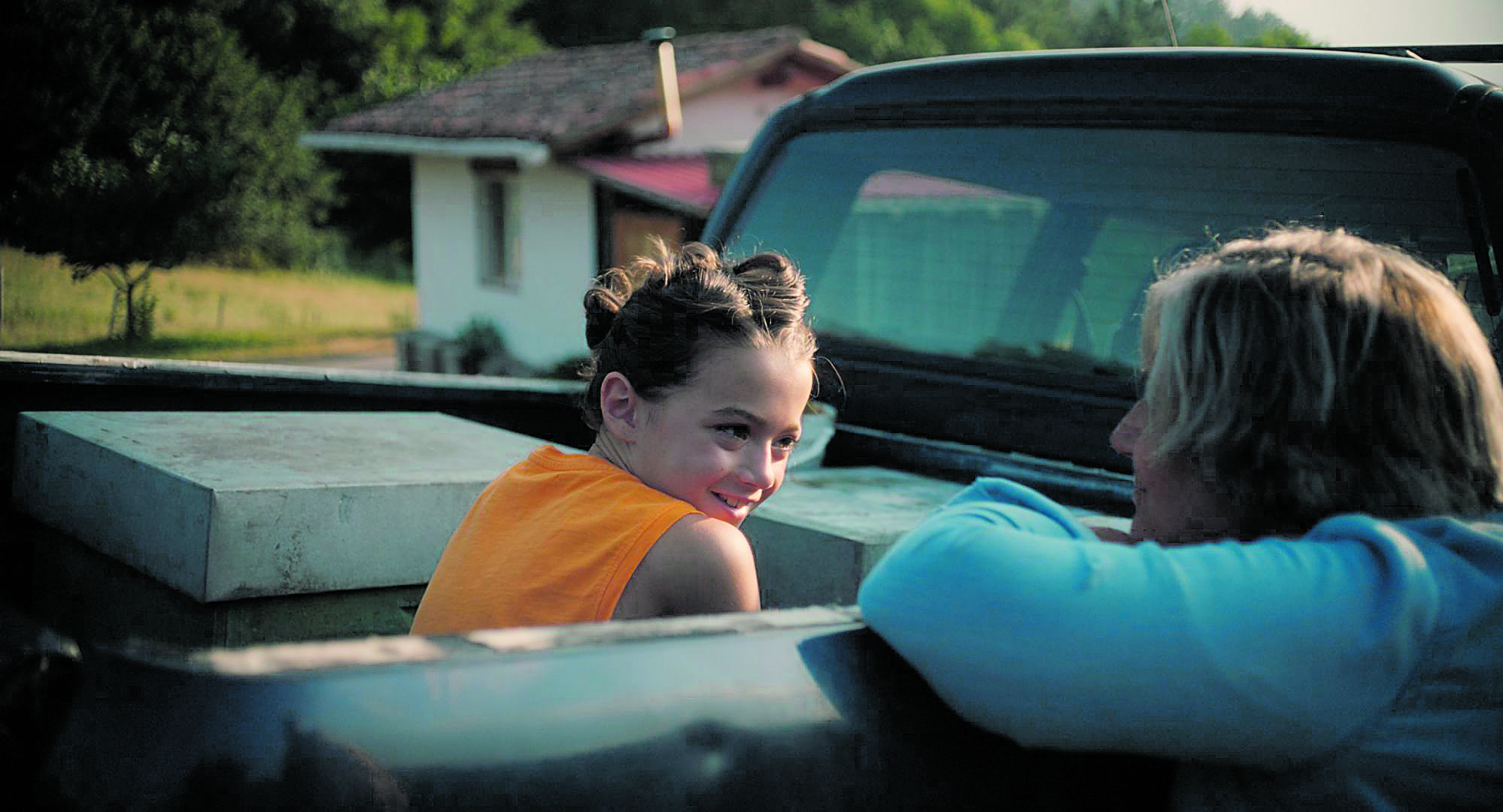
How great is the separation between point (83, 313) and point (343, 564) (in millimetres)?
2269

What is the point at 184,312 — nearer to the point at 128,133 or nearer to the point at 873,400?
the point at 128,133

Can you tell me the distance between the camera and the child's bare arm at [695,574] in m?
1.50

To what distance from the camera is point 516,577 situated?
155 centimetres

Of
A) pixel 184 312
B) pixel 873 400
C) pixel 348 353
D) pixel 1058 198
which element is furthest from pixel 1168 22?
pixel 348 353

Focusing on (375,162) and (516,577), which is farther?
(375,162)

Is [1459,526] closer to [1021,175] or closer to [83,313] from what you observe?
[1021,175]

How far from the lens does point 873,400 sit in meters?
2.88

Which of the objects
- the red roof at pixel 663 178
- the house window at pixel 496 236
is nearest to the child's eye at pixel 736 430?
the red roof at pixel 663 178

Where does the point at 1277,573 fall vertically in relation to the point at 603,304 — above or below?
below

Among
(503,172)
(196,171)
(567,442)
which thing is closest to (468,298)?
(503,172)

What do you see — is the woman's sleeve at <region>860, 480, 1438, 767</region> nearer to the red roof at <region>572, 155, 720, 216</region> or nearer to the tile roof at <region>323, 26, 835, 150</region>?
the red roof at <region>572, 155, 720, 216</region>

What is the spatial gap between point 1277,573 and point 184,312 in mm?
4277

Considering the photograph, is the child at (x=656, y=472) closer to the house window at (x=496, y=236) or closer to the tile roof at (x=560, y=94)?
the tile roof at (x=560, y=94)

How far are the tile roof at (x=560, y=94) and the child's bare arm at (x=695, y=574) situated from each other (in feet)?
52.9
